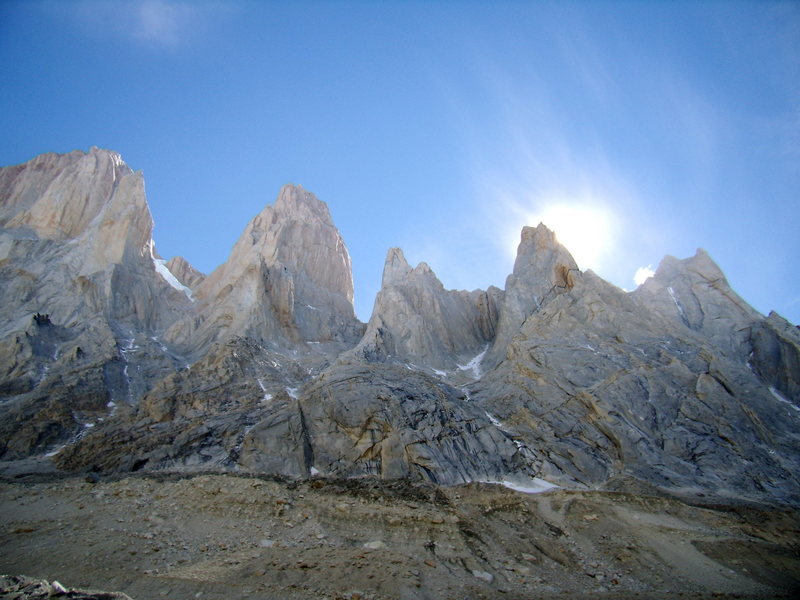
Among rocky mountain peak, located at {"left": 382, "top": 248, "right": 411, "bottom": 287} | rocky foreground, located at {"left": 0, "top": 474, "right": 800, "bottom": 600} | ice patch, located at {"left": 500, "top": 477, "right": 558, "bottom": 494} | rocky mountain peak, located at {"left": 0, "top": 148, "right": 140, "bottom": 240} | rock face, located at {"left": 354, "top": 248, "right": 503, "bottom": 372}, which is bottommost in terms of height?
rocky foreground, located at {"left": 0, "top": 474, "right": 800, "bottom": 600}

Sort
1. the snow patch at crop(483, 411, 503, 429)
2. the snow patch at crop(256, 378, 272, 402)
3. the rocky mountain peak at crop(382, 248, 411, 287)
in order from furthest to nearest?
1. the rocky mountain peak at crop(382, 248, 411, 287)
2. the snow patch at crop(256, 378, 272, 402)
3. the snow patch at crop(483, 411, 503, 429)

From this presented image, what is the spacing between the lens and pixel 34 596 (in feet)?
24.7

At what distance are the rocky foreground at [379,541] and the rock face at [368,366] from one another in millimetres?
2908

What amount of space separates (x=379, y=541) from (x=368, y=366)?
18.2 meters

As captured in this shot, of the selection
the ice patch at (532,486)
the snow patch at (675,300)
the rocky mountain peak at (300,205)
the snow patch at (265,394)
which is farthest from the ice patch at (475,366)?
the rocky mountain peak at (300,205)

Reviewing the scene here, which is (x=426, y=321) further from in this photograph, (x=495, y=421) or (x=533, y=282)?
(x=495, y=421)

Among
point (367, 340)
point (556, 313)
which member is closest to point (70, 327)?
point (367, 340)

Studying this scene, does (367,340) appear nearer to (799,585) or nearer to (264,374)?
(264,374)

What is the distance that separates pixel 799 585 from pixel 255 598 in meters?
24.0

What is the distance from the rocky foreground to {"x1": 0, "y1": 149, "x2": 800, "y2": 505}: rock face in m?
2.91

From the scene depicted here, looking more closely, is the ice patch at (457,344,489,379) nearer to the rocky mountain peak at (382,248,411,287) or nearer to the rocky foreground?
the rocky mountain peak at (382,248,411,287)

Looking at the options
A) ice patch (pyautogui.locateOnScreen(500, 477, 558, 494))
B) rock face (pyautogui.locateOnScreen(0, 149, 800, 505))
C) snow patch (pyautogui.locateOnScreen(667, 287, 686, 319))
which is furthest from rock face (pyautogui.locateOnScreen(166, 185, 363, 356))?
snow patch (pyautogui.locateOnScreen(667, 287, 686, 319))

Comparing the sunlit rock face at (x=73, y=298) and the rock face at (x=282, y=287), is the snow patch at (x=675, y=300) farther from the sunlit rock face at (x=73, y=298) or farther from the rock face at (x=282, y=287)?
the sunlit rock face at (x=73, y=298)

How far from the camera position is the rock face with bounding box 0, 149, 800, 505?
106 ft
